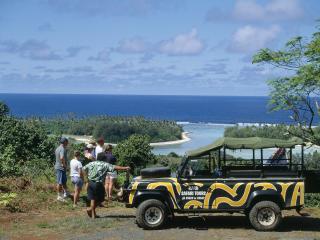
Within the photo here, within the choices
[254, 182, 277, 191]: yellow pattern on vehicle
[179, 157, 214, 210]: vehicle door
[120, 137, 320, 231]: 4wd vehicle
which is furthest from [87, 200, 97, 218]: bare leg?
[254, 182, 277, 191]: yellow pattern on vehicle

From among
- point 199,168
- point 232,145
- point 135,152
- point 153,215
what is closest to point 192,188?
point 199,168

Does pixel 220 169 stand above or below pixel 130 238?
above

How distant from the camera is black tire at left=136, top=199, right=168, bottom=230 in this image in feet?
40.4

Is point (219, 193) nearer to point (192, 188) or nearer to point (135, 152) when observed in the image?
point (192, 188)

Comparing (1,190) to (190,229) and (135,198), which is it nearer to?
(135,198)

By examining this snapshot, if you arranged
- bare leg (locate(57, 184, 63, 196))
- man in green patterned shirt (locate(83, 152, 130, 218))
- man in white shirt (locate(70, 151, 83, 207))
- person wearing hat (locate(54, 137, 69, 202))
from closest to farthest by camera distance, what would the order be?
man in green patterned shirt (locate(83, 152, 130, 218)) < man in white shirt (locate(70, 151, 83, 207)) < person wearing hat (locate(54, 137, 69, 202)) < bare leg (locate(57, 184, 63, 196))

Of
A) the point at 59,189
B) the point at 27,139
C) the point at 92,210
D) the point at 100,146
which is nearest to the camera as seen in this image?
the point at 92,210

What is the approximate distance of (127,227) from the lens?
1260 cm

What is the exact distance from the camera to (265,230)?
1227cm

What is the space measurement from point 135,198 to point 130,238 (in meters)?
1.15

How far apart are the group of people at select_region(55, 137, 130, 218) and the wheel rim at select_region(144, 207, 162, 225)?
1248 mm

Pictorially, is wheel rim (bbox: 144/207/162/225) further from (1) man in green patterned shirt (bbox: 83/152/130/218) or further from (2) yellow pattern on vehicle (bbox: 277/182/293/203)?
(2) yellow pattern on vehicle (bbox: 277/182/293/203)

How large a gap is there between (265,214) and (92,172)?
4.30 metres

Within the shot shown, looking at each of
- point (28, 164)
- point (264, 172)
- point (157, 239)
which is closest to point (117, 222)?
point (157, 239)
